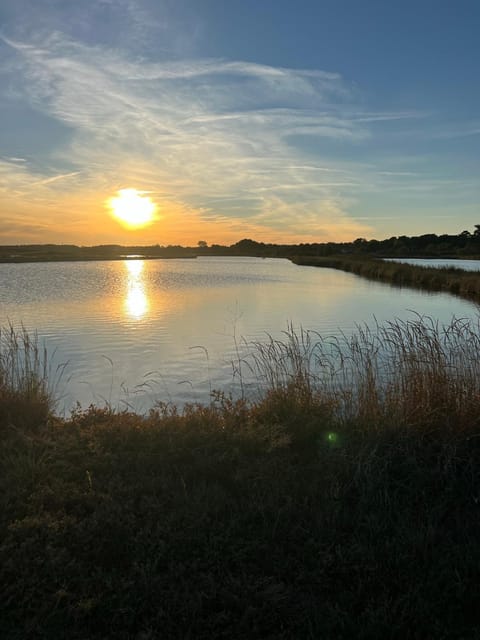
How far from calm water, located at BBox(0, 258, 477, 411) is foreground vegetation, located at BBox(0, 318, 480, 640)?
3.01 m

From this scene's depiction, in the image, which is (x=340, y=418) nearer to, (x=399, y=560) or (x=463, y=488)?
(x=463, y=488)

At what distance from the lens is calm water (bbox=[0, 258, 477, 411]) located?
31.2 feet

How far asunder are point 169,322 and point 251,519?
44.6 ft

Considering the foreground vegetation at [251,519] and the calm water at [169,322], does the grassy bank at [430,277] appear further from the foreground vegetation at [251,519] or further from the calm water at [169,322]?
the foreground vegetation at [251,519]

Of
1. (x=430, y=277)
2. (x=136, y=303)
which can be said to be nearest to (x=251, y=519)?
(x=136, y=303)

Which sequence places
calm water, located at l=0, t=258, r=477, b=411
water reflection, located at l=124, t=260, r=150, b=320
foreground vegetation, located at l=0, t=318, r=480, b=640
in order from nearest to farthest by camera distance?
foreground vegetation, located at l=0, t=318, r=480, b=640, calm water, located at l=0, t=258, r=477, b=411, water reflection, located at l=124, t=260, r=150, b=320

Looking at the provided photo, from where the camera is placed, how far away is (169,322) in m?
17.1

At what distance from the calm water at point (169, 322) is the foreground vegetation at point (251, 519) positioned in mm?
3014

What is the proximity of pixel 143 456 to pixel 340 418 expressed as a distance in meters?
2.31

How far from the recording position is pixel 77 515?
12.6 ft

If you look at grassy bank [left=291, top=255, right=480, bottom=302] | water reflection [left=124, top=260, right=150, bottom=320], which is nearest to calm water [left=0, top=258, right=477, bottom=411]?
water reflection [left=124, top=260, right=150, bottom=320]

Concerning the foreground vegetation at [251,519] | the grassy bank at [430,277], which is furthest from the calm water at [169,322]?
the grassy bank at [430,277]

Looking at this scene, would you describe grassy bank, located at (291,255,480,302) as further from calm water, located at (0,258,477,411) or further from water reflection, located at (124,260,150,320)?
water reflection, located at (124,260,150,320)

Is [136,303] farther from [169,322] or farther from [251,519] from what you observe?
[251,519]
